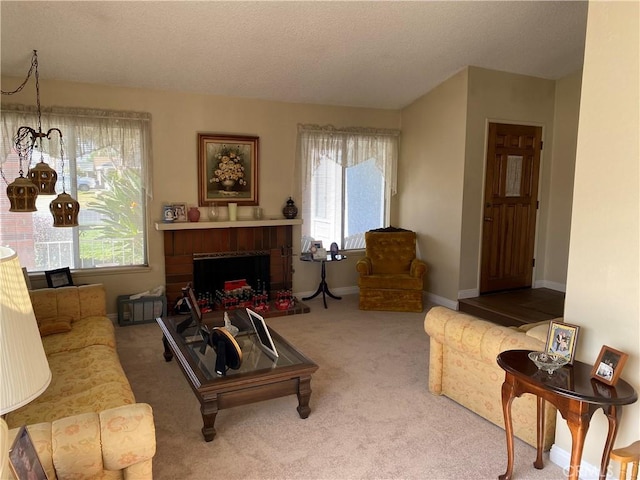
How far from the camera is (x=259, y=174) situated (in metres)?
5.65

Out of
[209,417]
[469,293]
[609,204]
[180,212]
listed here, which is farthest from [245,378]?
[469,293]

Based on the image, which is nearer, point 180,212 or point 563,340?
point 563,340

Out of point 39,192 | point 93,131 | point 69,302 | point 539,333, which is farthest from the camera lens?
point 93,131

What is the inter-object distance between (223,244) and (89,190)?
1.51m

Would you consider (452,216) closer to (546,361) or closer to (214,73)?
(214,73)

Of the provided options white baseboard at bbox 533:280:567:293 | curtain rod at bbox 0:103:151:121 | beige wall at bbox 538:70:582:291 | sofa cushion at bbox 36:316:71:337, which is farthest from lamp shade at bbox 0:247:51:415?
white baseboard at bbox 533:280:567:293

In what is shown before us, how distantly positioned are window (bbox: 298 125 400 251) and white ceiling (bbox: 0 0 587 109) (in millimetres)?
705

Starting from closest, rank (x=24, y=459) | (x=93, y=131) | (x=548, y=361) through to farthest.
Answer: (x=24, y=459) → (x=548, y=361) → (x=93, y=131)

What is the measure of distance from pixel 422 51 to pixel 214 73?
2.06 meters

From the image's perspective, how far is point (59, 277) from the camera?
15.0 ft

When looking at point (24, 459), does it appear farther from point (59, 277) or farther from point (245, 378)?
point (59, 277)

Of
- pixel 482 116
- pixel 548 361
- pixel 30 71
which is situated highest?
pixel 30 71

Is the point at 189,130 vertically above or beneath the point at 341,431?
above

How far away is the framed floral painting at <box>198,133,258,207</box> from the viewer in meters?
5.34
